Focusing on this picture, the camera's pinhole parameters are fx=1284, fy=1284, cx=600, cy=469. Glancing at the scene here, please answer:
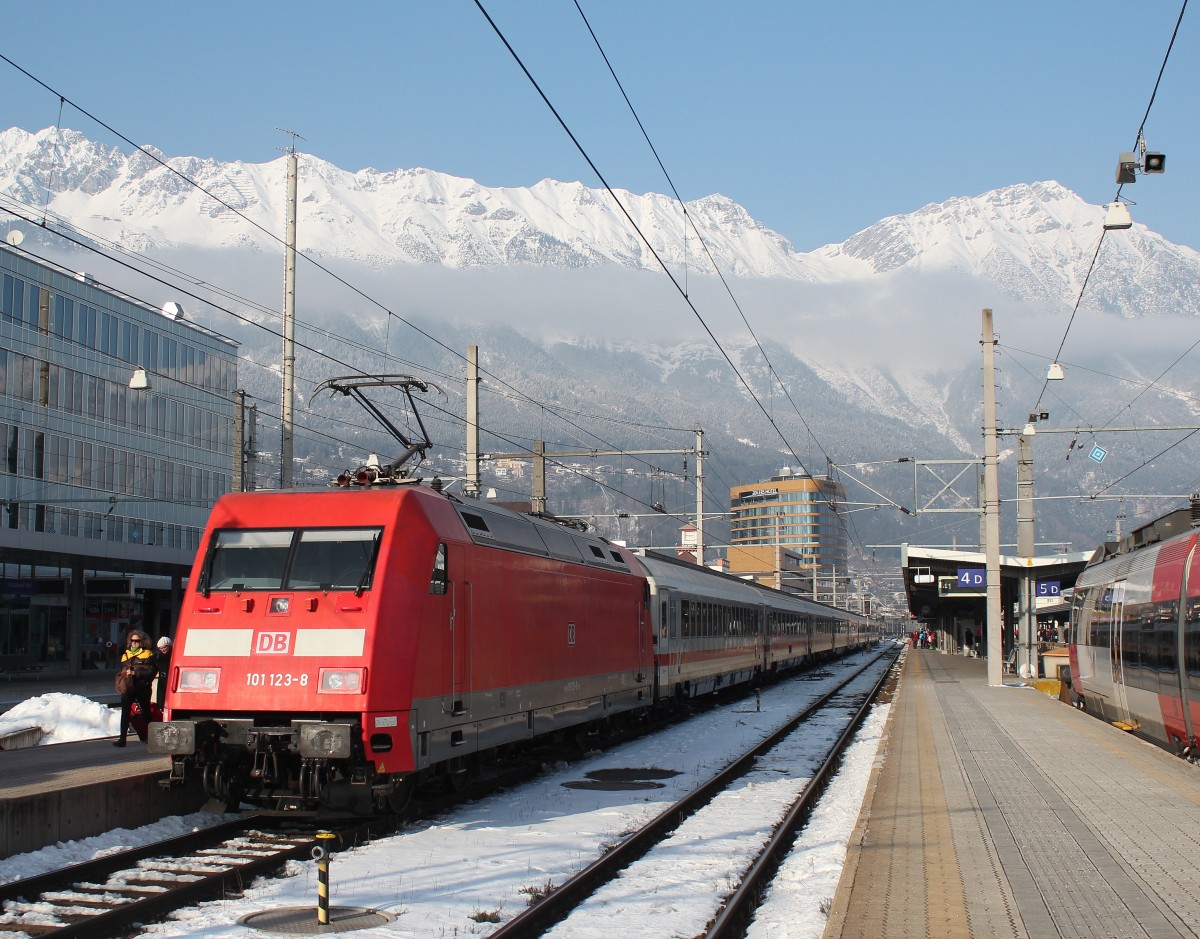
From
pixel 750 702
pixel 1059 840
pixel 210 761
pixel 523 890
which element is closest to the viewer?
pixel 523 890

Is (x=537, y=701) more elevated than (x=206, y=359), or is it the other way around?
(x=206, y=359)

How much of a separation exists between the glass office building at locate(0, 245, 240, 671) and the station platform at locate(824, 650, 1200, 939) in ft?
113

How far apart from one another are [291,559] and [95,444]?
51.6 metres

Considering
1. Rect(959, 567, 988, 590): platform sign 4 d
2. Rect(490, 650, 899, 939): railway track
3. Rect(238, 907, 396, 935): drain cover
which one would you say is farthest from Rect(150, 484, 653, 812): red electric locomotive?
Rect(959, 567, 988, 590): platform sign 4 d

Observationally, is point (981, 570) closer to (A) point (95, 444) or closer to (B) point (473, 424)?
(B) point (473, 424)

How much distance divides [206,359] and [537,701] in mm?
57895

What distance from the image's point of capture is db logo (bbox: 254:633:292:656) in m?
12.2

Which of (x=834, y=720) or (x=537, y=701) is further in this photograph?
(x=834, y=720)

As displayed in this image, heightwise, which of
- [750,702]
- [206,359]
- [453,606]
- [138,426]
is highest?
[206,359]

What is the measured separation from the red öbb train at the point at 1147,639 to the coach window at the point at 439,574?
9.08 metres

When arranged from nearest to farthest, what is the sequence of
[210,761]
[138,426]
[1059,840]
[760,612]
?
[1059,840]
[210,761]
[760,612]
[138,426]

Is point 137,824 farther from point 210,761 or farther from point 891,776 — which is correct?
point 891,776

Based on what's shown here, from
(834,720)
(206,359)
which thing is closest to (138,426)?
(206,359)

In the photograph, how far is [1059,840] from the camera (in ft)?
36.7
